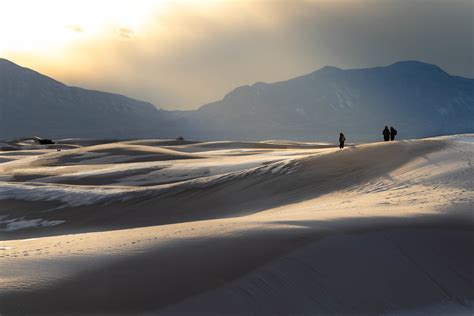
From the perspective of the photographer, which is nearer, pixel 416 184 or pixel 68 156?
pixel 416 184

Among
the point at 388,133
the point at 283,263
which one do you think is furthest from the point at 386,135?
the point at 283,263

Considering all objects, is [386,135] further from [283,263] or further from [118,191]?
[283,263]

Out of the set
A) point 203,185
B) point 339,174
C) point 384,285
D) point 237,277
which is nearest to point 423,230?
point 384,285

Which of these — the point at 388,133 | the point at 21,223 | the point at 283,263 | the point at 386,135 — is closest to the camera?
the point at 283,263

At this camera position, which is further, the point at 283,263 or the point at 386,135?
the point at 386,135

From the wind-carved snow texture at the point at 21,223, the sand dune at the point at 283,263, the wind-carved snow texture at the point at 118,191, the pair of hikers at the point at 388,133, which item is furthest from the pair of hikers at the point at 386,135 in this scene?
the wind-carved snow texture at the point at 21,223

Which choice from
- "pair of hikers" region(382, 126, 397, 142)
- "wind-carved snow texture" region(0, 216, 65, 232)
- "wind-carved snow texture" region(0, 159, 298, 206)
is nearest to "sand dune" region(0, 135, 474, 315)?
"wind-carved snow texture" region(0, 159, 298, 206)

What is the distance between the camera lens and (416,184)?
13.6 m

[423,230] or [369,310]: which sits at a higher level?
[423,230]

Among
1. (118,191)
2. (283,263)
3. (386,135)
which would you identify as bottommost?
(118,191)

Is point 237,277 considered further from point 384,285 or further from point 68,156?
point 68,156

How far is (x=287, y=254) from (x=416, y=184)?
23.8ft

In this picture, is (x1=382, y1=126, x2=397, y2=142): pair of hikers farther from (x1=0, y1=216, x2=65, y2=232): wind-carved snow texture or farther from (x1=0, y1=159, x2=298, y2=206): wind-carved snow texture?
(x1=0, y1=216, x2=65, y2=232): wind-carved snow texture

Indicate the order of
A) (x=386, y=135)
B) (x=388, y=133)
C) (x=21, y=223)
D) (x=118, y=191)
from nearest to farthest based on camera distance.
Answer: (x=21, y=223) → (x=118, y=191) → (x=388, y=133) → (x=386, y=135)
